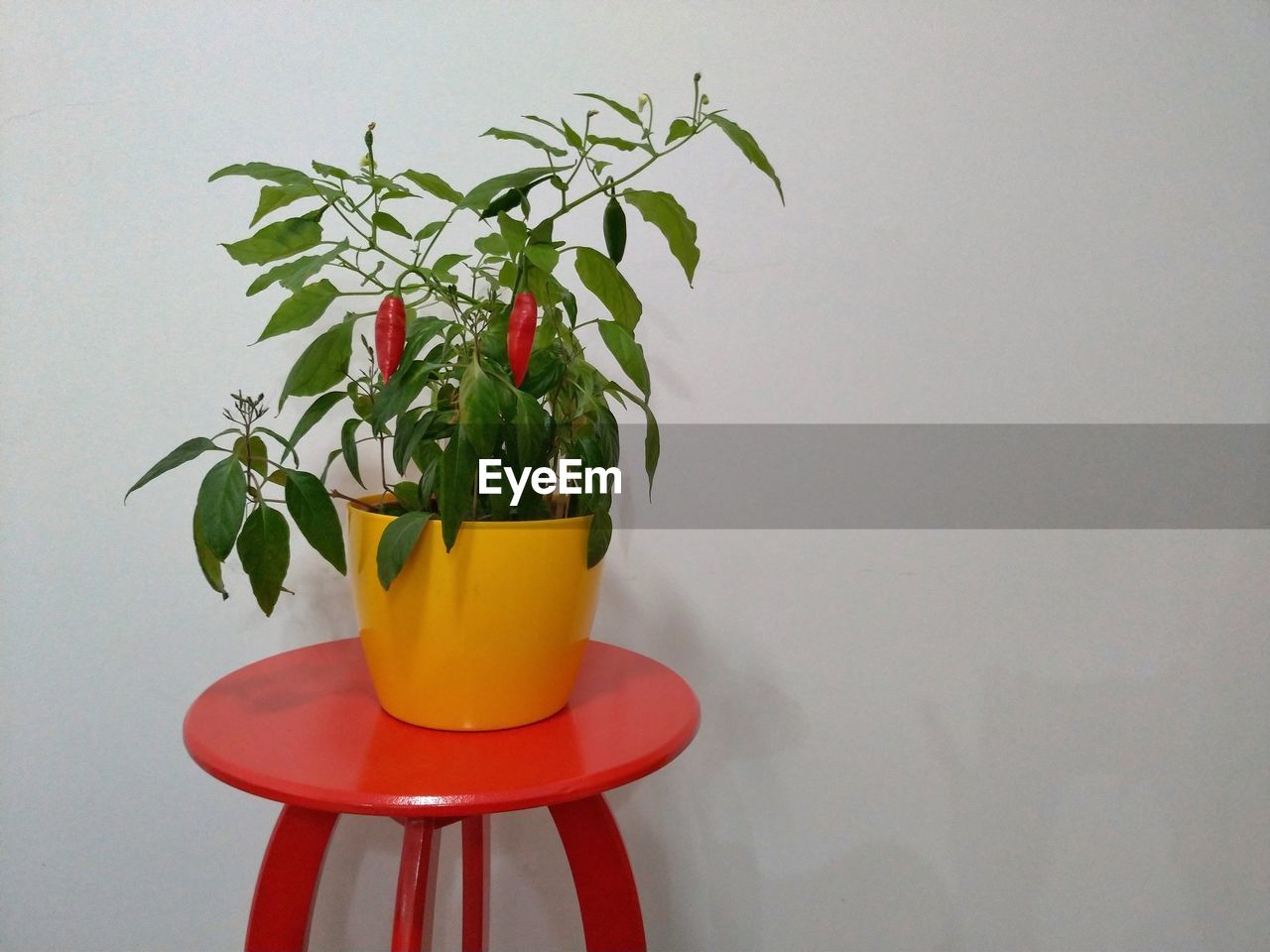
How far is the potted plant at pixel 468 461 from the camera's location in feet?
2.19

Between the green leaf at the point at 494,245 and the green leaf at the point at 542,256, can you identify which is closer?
the green leaf at the point at 542,256

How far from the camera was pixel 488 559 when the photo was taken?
702 mm

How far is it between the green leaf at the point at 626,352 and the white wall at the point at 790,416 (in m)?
0.46

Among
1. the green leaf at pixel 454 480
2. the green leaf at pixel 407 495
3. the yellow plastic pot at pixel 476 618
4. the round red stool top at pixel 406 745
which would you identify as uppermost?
the green leaf at pixel 454 480

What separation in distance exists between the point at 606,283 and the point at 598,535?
207 mm

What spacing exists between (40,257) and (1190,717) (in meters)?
1.65

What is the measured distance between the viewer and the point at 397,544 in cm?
68

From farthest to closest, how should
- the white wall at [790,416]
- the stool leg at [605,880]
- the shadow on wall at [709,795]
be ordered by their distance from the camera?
1. the shadow on wall at [709,795]
2. the white wall at [790,416]
3. the stool leg at [605,880]

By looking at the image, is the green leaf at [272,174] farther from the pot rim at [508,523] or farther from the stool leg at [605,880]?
the stool leg at [605,880]

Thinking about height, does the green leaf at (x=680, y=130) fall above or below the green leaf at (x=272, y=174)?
above

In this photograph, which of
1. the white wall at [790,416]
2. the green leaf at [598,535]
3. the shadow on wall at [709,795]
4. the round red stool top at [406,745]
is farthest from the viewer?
the shadow on wall at [709,795]

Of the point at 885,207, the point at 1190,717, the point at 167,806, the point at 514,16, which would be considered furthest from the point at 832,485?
the point at 167,806

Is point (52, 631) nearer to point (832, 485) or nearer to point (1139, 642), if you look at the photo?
point (832, 485)

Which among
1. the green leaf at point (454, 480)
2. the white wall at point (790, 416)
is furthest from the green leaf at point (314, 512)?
the white wall at point (790, 416)
